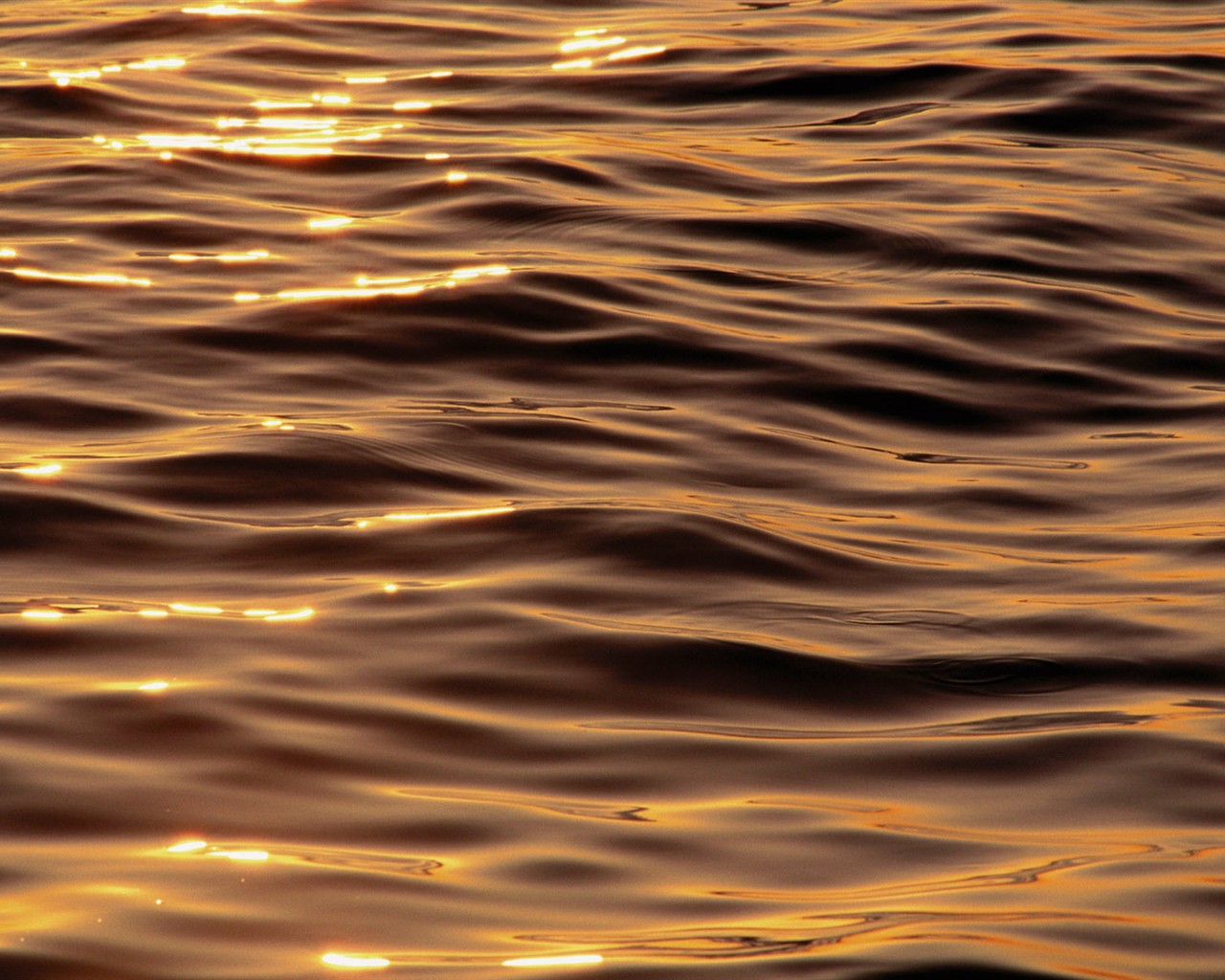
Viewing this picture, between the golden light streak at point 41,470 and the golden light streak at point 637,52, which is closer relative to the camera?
the golden light streak at point 41,470

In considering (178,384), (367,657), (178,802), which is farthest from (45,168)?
(178,802)

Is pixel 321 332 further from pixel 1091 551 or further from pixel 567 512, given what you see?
pixel 1091 551

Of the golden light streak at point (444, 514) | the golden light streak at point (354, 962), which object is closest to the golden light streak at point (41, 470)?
the golden light streak at point (444, 514)

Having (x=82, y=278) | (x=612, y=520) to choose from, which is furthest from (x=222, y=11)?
(x=612, y=520)

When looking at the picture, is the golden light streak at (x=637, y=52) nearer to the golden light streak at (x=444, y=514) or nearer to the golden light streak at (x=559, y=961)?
the golden light streak at (x=444, y=514)

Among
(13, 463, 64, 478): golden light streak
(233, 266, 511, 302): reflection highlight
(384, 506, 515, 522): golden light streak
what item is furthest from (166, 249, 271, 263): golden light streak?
(384, 506, 515, 522): golden light streak

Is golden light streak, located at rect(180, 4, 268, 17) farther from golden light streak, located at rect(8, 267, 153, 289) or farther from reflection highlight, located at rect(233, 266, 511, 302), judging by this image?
reflection highlight, located at rect(233, 266, 511, 302)

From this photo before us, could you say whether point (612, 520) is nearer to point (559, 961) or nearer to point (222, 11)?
point (559, 961)
